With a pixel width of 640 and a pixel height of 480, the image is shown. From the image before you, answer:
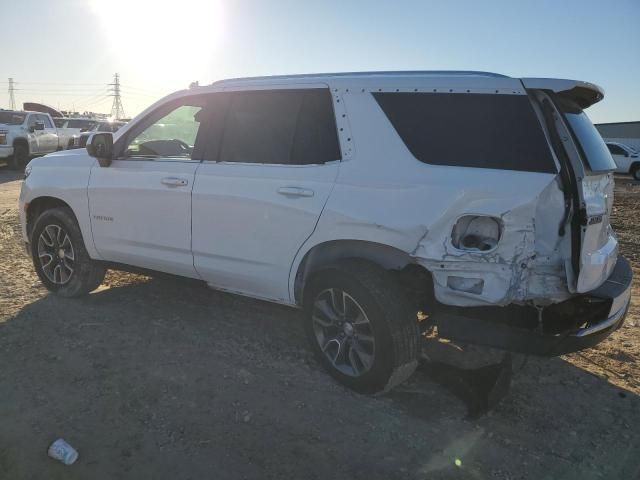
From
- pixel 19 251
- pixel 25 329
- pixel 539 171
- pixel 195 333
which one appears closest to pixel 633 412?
pixel 539 171

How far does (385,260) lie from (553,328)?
0.99 meters

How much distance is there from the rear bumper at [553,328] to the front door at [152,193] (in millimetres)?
2099

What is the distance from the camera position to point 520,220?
110 inches

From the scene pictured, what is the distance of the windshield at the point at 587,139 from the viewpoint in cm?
302

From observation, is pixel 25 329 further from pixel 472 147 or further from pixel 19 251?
pixel 472 147

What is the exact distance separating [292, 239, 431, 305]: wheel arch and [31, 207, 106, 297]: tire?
2.18m

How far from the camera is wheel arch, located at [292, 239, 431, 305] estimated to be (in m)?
3.19

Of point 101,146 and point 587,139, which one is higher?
point 587,139

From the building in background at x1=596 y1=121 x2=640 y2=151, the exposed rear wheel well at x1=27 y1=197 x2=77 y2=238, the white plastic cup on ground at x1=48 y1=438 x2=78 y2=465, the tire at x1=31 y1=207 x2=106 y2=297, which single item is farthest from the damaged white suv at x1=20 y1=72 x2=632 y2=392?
the building in background at x1=596 y1=121 x2=640 y2=151

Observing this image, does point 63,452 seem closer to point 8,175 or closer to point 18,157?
point 8,175

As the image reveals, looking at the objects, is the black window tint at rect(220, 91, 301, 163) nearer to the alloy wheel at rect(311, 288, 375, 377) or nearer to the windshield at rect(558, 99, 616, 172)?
the alloy wheel at rect(311, 288, 375, 377)

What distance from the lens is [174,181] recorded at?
409cm

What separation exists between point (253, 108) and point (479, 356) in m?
2.47

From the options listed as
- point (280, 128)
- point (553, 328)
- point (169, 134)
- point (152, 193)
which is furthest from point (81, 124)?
point (553, 328)
